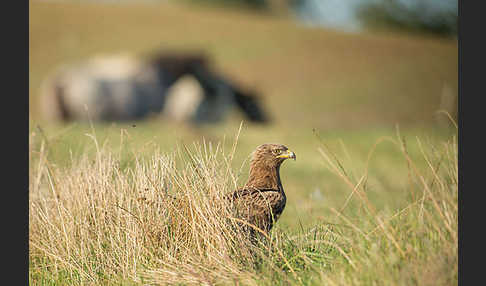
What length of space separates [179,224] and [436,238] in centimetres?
203

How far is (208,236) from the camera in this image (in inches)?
164

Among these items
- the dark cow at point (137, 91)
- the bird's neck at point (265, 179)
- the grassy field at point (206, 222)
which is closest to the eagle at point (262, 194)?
the bird's neck at point (265, 179)

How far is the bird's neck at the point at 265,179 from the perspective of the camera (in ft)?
15.4

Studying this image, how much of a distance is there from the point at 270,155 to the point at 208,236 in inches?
39.2

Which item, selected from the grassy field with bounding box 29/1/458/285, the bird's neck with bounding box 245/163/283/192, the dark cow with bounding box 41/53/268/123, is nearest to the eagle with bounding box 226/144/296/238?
the bird's neck with bounding box 245/163/283/192

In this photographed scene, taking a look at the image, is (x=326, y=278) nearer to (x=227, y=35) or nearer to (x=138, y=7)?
(x=227, y=35)

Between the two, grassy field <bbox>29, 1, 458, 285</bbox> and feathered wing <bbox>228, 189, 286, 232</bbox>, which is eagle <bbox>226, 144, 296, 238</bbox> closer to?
feathered wing <bbox>228, 189, 286, 232</bbox>

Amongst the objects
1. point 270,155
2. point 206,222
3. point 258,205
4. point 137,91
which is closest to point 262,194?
point 258,205

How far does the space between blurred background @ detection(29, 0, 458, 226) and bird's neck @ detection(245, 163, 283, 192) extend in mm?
281

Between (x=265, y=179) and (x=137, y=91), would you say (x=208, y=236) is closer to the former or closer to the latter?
(x=265, y=179)

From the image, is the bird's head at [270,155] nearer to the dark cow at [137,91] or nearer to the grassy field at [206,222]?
the grassy field at [206,222]

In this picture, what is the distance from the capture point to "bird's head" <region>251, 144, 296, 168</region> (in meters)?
4.71

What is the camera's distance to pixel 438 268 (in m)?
3.32

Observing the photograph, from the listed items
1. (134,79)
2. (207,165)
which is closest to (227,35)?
(134,79)
